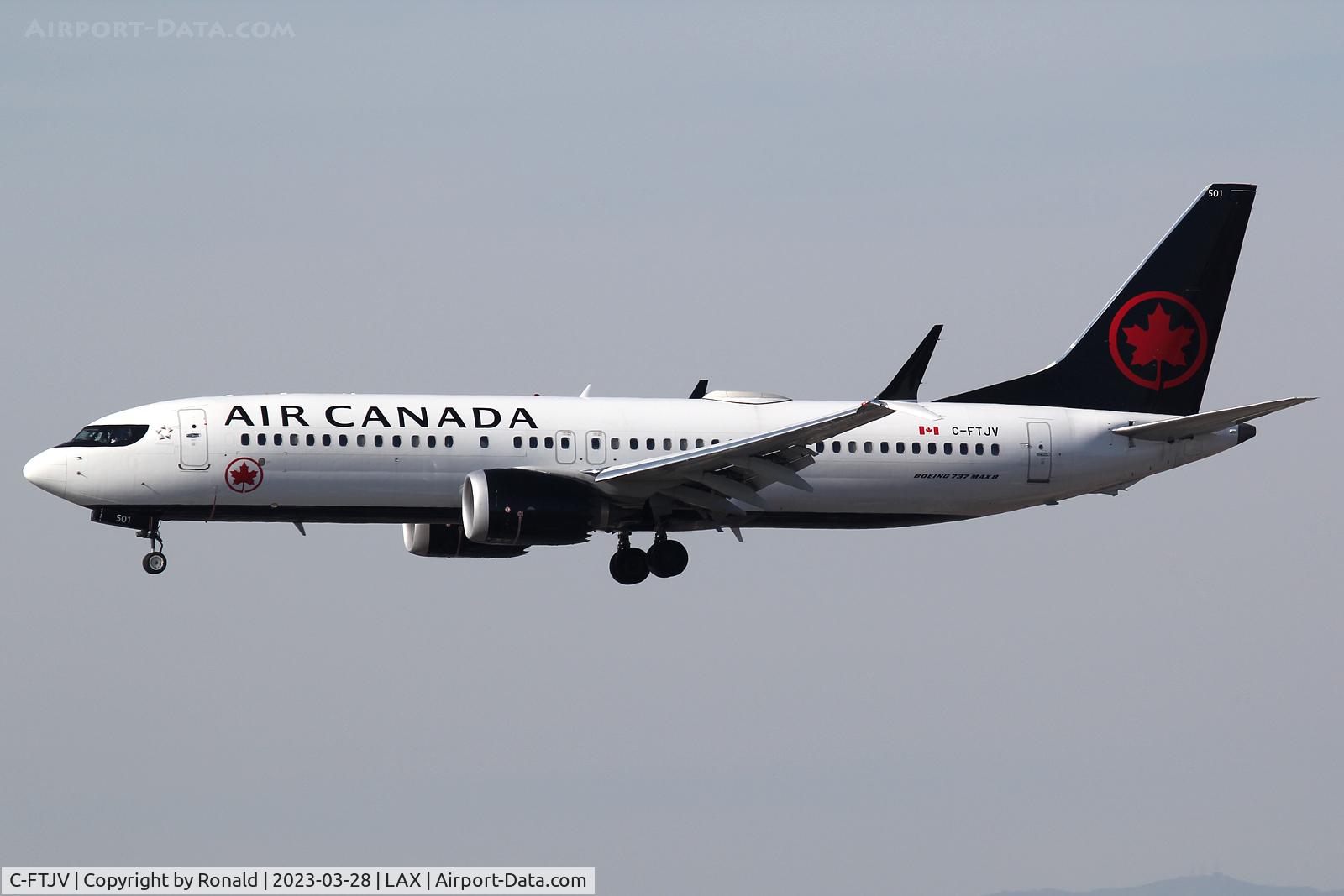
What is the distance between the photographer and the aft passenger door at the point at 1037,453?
2018 inches

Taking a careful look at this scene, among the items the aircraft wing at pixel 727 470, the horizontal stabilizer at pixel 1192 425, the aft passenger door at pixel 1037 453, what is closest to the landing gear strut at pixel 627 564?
the aircraft wing at pixel 727 470

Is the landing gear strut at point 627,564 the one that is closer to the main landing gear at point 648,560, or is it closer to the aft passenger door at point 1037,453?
the main landing gear at point 648,560

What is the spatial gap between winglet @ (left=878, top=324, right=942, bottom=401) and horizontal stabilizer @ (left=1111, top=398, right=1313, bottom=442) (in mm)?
8209

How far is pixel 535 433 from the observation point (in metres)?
47.5

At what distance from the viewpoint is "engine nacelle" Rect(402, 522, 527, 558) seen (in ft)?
169

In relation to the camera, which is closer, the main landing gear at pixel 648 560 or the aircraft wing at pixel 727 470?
the aircraft wing at pixel 727 470

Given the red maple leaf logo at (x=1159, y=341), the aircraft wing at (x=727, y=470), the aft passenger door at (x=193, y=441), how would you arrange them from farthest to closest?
the red maple leaf logo at (x=1159, y=341) → the aft passenger door at (x=193, y=441) → the aircraft wing at (x=727, y=470)

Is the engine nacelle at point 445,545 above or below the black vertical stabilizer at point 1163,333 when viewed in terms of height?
below

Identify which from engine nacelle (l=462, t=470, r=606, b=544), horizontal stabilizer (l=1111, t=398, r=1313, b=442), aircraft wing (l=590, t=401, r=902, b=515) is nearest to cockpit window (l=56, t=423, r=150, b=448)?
engine nacelle (l=462, t=470, r=606, b=544)

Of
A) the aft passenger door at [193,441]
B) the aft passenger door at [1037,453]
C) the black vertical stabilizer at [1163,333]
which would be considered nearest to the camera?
the aft passenger door at [193,441]

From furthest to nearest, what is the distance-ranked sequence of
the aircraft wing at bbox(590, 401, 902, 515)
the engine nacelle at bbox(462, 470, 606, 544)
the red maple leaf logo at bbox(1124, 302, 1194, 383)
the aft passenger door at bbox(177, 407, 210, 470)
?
the red maple leaf logo at bbox(1124, 302, 1194, 383) → the aft passenger door at bbox(177, 407, 210, 470) → the aircraft wing at bbox(590, 401, 902, 515) → the engine nacelle at bbox(462, 470, 606, 544)

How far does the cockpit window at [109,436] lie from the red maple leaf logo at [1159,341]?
25689 mm

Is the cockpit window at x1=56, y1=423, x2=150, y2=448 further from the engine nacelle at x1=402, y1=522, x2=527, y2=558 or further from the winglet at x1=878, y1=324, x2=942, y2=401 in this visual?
the winglet at x1=878, y1=324, x2=942, y2=401

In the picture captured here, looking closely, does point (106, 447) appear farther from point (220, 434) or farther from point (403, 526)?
point (403, 526)
